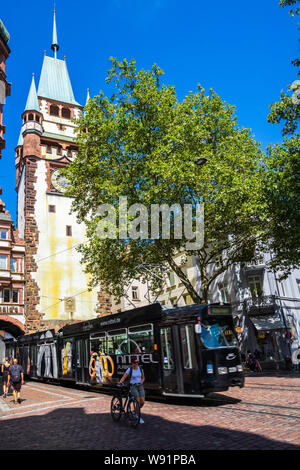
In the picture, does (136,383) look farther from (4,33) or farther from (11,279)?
(11,279)

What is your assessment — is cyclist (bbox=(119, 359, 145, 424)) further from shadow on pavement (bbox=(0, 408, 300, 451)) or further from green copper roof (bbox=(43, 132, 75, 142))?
green copper roof (bbox=(43, 132, 75, 142))

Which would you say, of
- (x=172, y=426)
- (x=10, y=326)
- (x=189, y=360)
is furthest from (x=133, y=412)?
(x=10, y=326)

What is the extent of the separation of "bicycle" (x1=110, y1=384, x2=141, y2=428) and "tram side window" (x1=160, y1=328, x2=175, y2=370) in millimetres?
2933

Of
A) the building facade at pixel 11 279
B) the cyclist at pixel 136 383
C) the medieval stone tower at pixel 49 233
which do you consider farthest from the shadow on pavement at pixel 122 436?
the medieval stone tower at pixel 49 233

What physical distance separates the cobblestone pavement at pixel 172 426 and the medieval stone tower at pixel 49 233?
2477 centimetres

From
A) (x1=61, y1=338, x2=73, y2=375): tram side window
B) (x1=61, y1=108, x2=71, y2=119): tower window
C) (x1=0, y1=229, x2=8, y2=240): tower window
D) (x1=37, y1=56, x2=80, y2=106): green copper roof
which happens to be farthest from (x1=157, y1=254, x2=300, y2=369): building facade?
(x1=37, y1=56, x2=80, y2=106): green copper roof

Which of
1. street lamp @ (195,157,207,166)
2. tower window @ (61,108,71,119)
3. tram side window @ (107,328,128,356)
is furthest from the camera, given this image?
tower window @ (61,108,71,119)

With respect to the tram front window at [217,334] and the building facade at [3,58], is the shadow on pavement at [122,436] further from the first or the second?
the building facade at [3,58]

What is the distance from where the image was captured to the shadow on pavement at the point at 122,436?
23.4 feet

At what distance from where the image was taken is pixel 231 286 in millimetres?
32562

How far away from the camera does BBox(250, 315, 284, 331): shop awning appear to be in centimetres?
2986

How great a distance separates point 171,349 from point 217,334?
1.67m

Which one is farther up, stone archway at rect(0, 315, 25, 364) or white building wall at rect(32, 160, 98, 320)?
white building wall at rect(32, 160, 98, 320)
